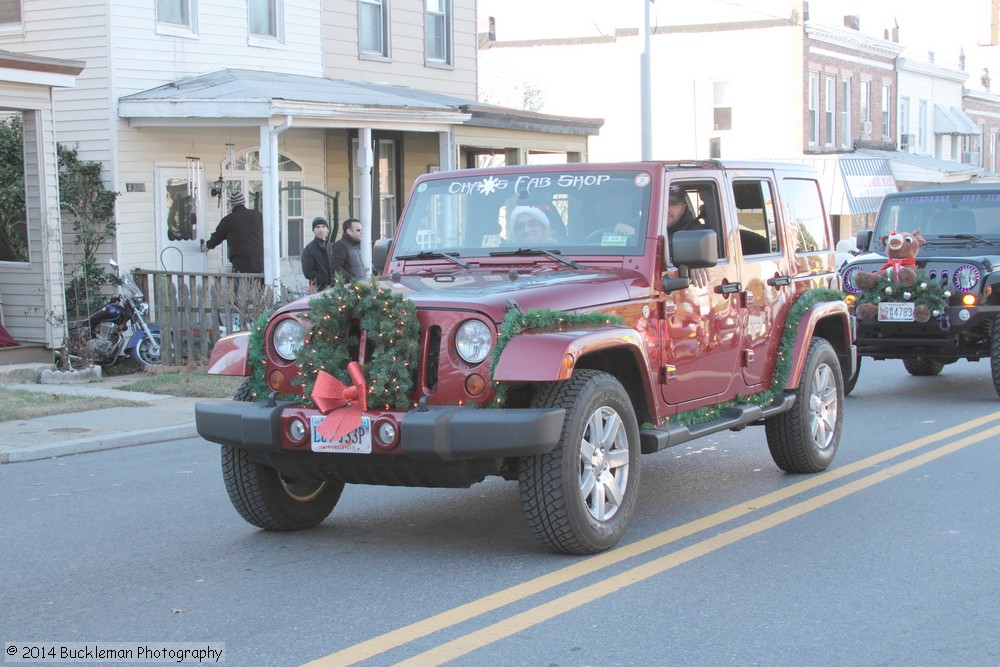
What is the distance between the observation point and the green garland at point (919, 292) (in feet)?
38.3

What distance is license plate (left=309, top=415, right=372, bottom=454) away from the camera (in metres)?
5.79

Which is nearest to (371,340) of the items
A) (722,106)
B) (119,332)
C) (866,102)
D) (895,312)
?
(895,312)

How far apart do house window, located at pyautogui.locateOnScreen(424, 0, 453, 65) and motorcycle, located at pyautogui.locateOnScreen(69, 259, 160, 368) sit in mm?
9151

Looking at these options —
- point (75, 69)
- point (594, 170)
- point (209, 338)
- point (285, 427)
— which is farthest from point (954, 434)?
point (75, 69)

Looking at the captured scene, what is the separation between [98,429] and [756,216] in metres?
5.99

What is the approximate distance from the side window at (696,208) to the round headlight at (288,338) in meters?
2.28

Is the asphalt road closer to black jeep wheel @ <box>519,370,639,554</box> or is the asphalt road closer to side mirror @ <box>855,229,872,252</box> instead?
black jeep wheel @ <box>519,370,639,554</box>

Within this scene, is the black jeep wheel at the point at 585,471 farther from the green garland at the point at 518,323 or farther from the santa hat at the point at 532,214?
the santa hat at the point at 532,214

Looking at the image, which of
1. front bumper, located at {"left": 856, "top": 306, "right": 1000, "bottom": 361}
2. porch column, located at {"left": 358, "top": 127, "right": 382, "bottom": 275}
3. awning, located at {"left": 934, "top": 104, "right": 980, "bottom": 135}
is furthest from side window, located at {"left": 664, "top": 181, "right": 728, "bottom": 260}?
awning, located at {"left": 934, "top": 104, "right": 980, "bottom": 135}

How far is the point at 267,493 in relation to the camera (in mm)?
6527

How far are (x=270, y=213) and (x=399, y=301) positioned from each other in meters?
10.2

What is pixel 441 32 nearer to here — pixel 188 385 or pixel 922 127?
pixel 188 385

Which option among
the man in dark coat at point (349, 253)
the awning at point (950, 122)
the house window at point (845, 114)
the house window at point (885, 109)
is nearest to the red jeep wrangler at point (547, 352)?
the man in dark coat at point (349, 253)

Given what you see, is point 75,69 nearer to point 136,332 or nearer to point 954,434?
point 136,332
